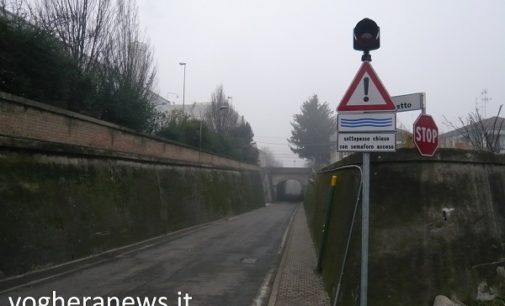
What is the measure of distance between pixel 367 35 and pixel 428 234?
3372mm

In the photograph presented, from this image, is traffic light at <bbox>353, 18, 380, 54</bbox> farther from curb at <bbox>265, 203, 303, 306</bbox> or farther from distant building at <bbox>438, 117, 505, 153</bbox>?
curb at <bbox>265, 203, 303, 306</bbox>

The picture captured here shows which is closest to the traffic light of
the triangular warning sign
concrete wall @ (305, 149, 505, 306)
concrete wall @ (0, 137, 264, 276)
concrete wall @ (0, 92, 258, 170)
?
the triangular warning sign

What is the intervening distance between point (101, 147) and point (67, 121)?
2.59m

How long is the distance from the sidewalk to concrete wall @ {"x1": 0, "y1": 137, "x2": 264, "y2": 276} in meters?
5.76

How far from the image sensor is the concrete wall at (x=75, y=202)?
35.7 ft

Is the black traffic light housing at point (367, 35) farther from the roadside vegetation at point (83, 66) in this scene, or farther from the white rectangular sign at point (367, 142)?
the roadside vegetation at point (83, 66)

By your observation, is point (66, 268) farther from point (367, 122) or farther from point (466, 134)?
point (466, 134)

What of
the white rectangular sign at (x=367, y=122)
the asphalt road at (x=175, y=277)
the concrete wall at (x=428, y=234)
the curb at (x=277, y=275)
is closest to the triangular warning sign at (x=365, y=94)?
the white rectangular sign at (x=367, y=122)

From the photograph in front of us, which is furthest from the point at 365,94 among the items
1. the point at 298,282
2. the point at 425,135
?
the point at 298,282

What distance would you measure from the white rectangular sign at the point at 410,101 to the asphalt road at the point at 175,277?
4689 millimetres

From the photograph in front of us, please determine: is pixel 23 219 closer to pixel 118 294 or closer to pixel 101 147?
pixel 118 294

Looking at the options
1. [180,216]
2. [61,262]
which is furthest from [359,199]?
[180,216]

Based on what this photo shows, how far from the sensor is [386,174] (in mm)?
7289

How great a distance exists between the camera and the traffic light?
5117 millimetres
